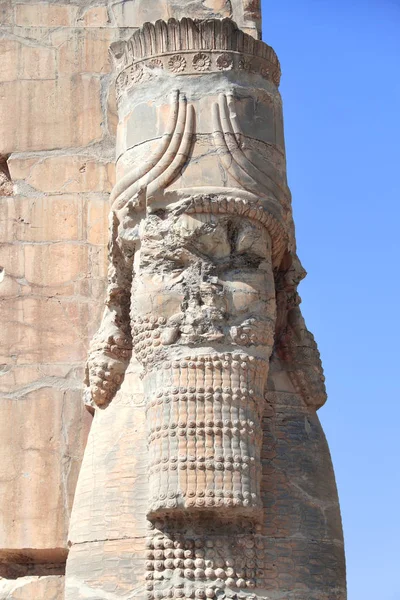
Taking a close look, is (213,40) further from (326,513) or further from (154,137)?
(326,513)

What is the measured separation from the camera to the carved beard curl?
264 inches

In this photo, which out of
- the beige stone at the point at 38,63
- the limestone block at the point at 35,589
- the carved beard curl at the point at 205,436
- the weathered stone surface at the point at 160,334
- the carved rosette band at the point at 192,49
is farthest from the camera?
the beige stone at the point at 38,63

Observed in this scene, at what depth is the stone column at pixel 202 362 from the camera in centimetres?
680

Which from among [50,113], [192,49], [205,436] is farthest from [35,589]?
[192,49]

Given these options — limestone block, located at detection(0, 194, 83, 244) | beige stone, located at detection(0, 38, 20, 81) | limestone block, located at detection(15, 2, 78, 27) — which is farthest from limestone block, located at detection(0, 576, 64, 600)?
limestone block, located at detection(15, 2, 78, 27)

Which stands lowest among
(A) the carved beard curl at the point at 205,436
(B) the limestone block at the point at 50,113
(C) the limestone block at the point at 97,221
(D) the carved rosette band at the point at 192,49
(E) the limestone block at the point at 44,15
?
(A) the carved beard curl at the point at 205,436

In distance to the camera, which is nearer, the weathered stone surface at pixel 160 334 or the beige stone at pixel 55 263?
the weathered stone surface at pixel 160 334

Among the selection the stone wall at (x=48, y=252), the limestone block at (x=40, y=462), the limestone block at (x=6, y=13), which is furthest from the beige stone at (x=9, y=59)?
the limestone block at (x=40, y=462)

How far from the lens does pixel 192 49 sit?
749 centimetres

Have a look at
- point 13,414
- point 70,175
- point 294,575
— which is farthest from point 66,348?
point 294,575

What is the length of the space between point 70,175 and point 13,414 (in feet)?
5.10

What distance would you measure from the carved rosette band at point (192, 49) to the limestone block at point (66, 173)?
1059 millimetres

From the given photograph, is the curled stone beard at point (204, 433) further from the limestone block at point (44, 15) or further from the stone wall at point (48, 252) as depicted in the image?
the limestone block at point (44, 15)

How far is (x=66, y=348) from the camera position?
27.2ft
